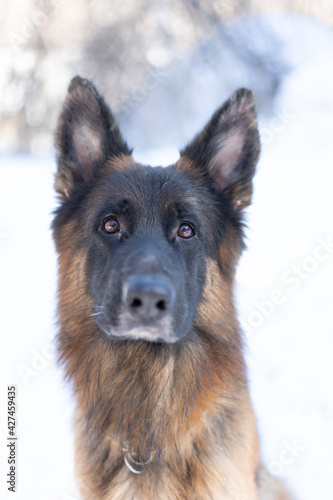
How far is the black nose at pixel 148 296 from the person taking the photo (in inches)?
94.0

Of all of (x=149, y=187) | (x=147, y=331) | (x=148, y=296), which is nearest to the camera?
(x=148, y=296)

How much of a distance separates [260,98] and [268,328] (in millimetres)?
9204

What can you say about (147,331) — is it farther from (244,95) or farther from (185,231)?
(244,95)

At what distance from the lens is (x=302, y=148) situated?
39.8 feet

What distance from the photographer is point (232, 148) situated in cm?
333

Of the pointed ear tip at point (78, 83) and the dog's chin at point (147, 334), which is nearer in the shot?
the dog's chin at point (147, 334)

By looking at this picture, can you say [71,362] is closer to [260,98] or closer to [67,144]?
[67,144]

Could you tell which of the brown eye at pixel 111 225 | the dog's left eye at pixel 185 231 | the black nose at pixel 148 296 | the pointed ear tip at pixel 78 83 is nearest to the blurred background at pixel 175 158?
the dog's left eye at pixel 185 231

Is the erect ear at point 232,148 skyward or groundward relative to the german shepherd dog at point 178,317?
skyward

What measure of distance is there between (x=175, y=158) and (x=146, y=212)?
28.1 ft

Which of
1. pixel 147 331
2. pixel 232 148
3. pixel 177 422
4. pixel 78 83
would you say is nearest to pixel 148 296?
pixel 147 331

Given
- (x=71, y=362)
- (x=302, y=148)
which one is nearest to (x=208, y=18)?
(x=302, y=148)

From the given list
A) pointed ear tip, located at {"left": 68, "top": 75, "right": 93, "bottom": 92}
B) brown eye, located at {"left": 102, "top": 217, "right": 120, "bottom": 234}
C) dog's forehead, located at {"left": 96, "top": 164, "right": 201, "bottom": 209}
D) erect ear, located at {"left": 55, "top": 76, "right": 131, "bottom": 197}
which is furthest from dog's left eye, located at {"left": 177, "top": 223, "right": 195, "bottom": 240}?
pointed ear tip, located at {"left": 68, "top": 75, "right": 93, "bottom": 92}

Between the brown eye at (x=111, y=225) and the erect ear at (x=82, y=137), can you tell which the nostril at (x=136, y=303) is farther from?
the erect ear at (x=82, y=137)
